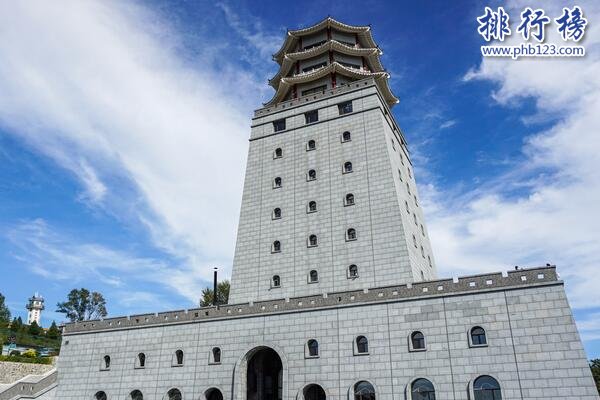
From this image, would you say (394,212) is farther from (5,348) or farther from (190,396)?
(5,348)

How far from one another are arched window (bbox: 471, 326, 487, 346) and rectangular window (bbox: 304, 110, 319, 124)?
21.3 m

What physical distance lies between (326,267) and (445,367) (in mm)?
10881

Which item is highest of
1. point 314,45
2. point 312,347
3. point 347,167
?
point 314,45

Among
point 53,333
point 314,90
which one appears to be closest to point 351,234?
point 314,90

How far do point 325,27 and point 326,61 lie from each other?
3.53 m

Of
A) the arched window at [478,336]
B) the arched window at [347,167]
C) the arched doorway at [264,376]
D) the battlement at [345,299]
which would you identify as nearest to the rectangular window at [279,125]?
the arched window at [347,167]

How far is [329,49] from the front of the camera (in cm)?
4178

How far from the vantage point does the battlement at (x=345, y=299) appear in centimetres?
2311

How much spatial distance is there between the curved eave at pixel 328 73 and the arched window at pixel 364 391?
24.7 meters

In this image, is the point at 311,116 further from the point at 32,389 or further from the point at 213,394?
the point at 32,389

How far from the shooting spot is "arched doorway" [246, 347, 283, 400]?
28562 millimetres

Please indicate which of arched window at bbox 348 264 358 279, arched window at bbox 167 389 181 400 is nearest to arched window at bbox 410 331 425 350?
arched window at bbox 348 264 358 279

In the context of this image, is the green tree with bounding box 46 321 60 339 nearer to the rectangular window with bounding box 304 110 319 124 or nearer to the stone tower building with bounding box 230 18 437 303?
the stone tower building with bounding box 230 18 437 303

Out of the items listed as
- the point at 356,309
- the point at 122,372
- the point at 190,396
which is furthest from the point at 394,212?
the point at 122,372
